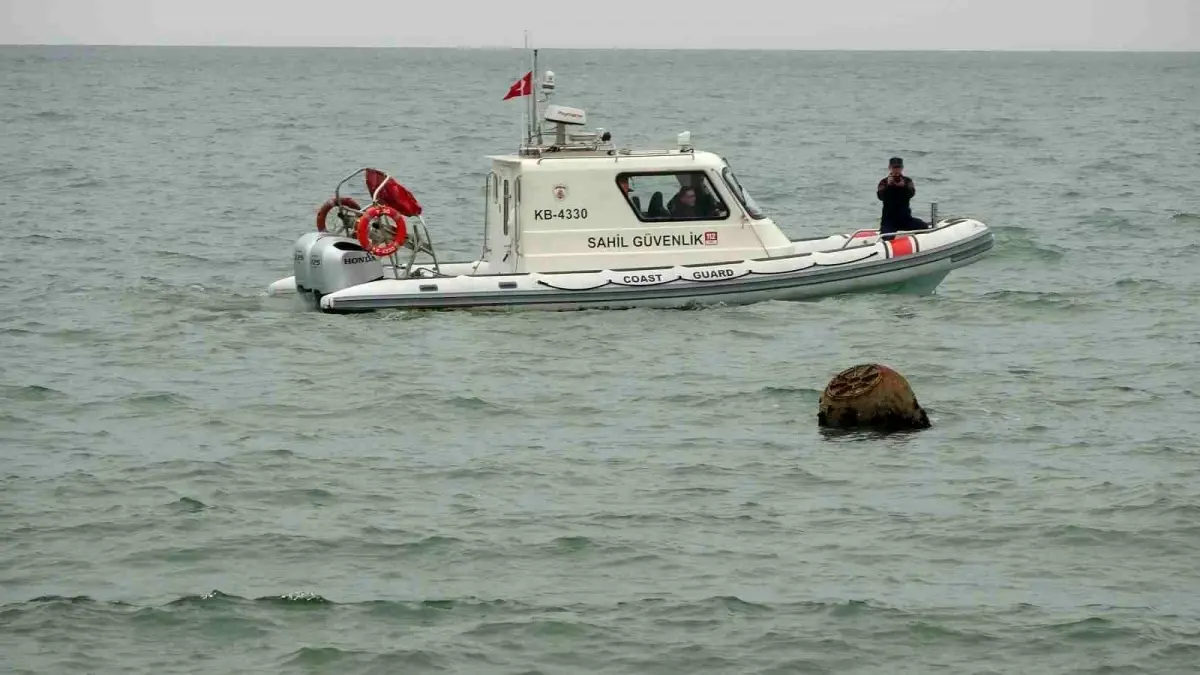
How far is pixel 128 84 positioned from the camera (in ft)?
354

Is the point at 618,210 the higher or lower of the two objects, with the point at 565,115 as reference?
lower

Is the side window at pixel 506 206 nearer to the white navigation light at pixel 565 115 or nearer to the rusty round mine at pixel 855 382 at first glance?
the white navigation light at pixel 565 115

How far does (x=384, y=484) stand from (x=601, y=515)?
1553 millimetres

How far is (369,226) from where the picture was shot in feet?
55.1

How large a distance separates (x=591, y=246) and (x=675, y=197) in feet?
2.99

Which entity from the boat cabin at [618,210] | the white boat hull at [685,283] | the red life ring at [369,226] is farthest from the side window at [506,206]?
the red life ring at [369,226]

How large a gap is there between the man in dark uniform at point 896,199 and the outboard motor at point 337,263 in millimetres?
5155

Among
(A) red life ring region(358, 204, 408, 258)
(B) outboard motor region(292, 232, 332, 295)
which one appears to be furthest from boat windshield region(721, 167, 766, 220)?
(B) outboard motor region(292, 232, 332, 295)

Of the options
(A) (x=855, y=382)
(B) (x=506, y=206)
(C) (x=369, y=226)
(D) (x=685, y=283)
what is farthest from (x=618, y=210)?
(A) (x=855, y=382)

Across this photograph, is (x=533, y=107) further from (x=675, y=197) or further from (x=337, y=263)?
(x=337, y=263)

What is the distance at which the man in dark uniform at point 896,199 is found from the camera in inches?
713

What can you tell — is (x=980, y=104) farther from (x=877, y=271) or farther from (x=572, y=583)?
(x=572, y=583)

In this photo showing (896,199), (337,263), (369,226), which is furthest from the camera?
Result: (896,199)

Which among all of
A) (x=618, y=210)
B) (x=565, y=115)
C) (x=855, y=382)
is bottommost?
(x=855, y=382)
